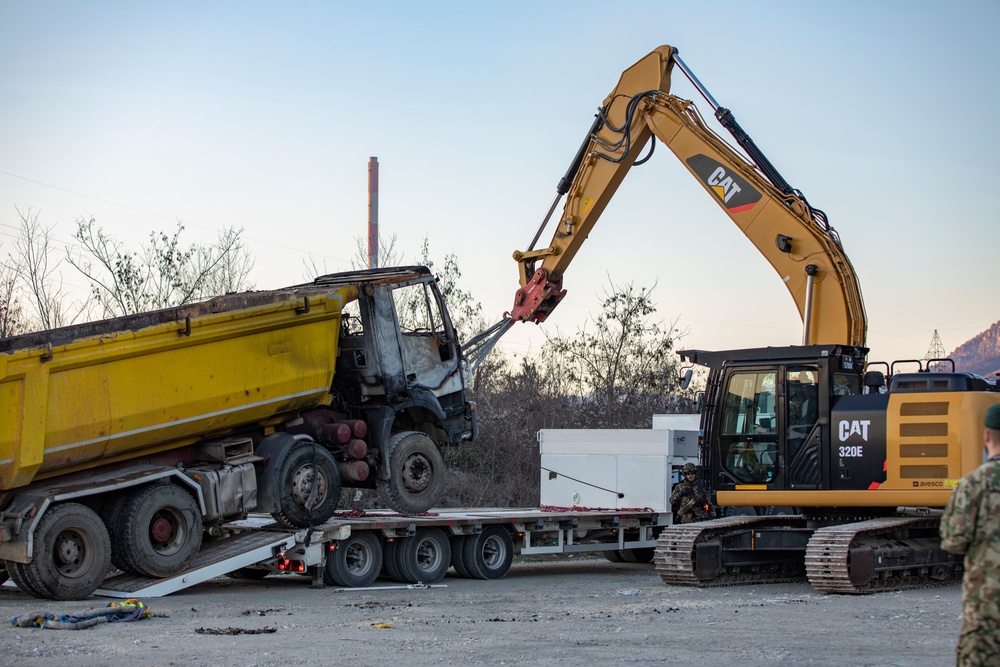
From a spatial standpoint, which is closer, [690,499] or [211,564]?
[211,564]

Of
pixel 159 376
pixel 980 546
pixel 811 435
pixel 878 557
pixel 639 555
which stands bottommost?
pixel 639 555

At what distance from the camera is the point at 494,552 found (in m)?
15.9

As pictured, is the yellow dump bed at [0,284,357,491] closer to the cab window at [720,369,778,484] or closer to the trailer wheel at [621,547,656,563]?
the cab window at [720,369,778,484]

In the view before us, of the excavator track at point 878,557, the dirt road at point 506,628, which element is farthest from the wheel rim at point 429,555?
the excavator track at point 878,557

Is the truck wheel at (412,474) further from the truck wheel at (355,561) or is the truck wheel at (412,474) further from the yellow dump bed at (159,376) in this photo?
the yellow dump bed at (159,376)

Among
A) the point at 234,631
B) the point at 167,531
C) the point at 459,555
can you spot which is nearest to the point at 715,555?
the point at 459,555

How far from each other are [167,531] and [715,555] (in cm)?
628

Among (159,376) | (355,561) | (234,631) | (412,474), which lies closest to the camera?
(234,631)

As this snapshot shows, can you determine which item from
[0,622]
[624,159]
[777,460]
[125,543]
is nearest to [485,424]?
[624,159]

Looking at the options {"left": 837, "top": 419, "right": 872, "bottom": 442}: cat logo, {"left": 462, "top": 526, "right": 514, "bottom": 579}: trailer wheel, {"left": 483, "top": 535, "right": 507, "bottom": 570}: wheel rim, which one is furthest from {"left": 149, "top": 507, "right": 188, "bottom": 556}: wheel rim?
{"left": 837, "top": 419, "right": 872, "bottom": 442}: cat logo

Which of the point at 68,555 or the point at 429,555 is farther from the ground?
the point at 68,555

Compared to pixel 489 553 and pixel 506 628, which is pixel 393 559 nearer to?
pixel 489 553

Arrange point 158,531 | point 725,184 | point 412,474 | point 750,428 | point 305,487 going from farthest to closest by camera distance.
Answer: point 725,184, point 412,474, point 750,428, point 305,487, point 158,531

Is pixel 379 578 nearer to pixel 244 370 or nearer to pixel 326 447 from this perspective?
pixel 326 447
